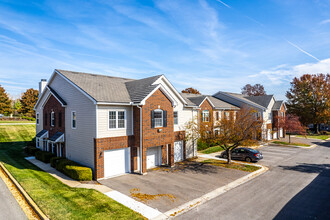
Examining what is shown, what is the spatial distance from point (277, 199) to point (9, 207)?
50.8 feet

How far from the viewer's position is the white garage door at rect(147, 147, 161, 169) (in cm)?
1932

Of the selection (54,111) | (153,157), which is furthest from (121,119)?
(54,111)

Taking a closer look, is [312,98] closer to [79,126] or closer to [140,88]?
[140,88]

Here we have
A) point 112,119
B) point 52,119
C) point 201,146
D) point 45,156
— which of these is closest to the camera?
point 112,119

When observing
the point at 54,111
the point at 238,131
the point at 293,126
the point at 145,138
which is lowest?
the point at 293,126

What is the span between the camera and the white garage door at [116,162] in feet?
52.9

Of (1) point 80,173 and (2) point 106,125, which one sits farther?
(2) point 106,125

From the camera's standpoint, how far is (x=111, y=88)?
62.2 ft

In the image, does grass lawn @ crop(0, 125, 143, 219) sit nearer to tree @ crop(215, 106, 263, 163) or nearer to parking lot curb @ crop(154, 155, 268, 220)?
parking lot curb @ crop(154, 155, 268, 220)

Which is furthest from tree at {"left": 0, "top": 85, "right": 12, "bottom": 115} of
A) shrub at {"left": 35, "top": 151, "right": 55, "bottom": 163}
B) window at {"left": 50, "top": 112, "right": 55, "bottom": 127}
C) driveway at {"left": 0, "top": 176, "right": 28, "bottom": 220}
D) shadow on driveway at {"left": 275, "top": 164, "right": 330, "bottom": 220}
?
shadow on driveway at {"left": 275, "top": 164, "right": 330, "bottom": 220}

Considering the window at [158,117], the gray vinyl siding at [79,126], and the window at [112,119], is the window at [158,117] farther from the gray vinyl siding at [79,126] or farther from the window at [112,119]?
the gray vinyl siding at [79,126]

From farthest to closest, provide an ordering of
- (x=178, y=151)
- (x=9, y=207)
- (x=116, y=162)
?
(x=178, y=151) < (x=116, y=162) < (x=9, y=207)

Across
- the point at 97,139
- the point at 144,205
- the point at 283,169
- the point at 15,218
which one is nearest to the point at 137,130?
the point at 97,139

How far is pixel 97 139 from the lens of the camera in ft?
50.1
